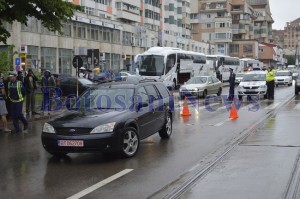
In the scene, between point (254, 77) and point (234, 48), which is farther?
point (234, 48)

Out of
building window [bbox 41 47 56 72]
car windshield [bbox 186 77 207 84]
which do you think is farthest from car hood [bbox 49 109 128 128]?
building window [bbox 41 47 56 72]

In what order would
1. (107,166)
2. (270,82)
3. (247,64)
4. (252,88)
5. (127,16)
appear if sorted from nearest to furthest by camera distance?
(107,166) → (270,82) → (252,88) → (127,16) → (247,64)

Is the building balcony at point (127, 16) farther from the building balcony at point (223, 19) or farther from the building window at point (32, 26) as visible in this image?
the building balcony at point (223, 19)

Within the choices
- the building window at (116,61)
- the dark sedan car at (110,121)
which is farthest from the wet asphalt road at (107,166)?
the building window at (116,61)

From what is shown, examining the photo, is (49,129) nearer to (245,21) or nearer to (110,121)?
(110,121)

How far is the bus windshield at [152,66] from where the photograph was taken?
38031 mm

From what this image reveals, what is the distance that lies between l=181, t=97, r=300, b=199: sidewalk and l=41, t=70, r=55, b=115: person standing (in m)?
10.2

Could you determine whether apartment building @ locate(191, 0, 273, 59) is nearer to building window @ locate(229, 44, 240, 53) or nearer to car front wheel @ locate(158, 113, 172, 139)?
building window @ locate(229, 44, 240, 53)

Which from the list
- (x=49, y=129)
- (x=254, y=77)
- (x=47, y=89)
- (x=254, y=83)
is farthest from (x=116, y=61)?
(x=49, y=129)

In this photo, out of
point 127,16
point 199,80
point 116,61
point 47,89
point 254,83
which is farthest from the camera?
point 127,16

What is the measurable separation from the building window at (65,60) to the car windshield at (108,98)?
1591 inches

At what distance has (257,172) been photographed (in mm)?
7938

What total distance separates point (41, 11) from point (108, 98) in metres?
7.18

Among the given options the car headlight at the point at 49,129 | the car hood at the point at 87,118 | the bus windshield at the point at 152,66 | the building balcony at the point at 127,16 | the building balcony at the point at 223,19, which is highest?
the building balcony at the point at 223,19
